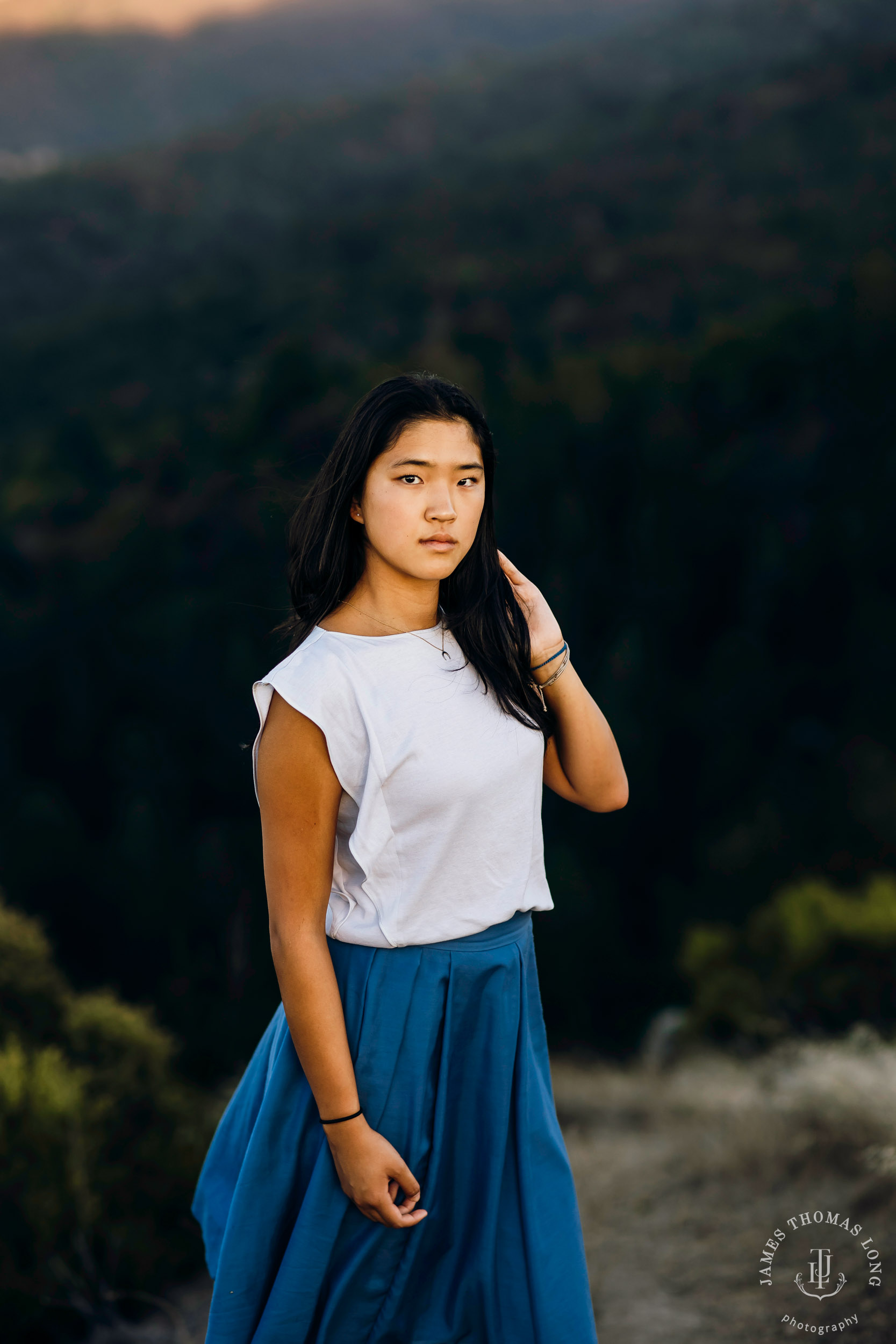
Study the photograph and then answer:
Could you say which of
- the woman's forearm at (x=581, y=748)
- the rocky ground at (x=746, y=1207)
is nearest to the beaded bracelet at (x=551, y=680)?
the woman's forearm at (x=581, y=748)

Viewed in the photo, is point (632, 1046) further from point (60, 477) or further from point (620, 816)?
point (60, 477)

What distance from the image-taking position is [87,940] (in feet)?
24.5

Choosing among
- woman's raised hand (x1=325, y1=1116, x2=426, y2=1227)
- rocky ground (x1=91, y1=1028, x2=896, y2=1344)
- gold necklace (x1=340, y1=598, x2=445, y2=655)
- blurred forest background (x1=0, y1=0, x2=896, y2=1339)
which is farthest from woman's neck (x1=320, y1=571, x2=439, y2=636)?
rocky ground (x1=91, y1=1028, x2=896, y2=1344)

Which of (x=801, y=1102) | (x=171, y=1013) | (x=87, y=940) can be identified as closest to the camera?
(x=801, y=1102)

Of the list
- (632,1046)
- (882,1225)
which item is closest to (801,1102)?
(882,1225)

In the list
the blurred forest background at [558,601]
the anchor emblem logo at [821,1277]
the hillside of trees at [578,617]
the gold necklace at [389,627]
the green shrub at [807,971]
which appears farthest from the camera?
the hillside of trees at [578,617]

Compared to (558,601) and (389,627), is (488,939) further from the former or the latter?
(558,601)

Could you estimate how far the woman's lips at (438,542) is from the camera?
1172 millimetres

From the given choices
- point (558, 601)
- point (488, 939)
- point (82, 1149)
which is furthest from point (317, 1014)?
point (558, 601)

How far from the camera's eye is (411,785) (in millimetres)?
1123

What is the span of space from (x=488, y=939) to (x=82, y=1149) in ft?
6.65

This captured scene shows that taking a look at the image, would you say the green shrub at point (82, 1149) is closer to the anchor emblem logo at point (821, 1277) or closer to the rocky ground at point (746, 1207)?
the rocky ground at point (746, 1207)

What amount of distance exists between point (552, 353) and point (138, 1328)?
11296 millimetres

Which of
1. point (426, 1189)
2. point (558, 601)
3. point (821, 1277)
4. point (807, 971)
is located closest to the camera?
point (426, 1189)
